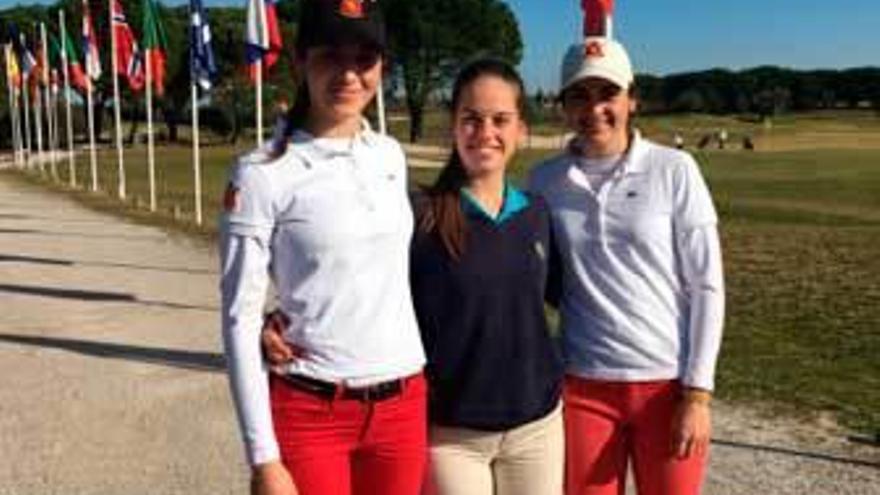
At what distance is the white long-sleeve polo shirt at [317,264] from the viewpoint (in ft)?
10.3

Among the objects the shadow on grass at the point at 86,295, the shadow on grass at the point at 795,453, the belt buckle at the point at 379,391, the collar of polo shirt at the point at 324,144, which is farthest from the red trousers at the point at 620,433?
the shadow on grass at the point at 86,295

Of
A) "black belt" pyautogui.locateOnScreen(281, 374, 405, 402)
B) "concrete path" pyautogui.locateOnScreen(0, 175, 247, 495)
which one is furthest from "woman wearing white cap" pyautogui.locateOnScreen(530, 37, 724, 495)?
"concrete path" pyautogui.locateOnScreen(0, 175, 247, 495)

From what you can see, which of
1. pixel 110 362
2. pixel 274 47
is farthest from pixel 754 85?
pixel 110 362

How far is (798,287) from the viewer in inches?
593

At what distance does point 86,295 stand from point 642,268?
39.2ft

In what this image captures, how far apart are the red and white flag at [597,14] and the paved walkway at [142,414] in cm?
284

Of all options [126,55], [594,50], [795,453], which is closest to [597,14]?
[795,453]

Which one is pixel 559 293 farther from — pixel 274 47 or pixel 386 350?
pixel 274 47

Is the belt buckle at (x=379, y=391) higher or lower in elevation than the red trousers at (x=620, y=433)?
higher

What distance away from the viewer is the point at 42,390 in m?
9.48

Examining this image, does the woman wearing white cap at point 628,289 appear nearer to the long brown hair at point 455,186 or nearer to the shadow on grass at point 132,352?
the long brown hair at point 455,186

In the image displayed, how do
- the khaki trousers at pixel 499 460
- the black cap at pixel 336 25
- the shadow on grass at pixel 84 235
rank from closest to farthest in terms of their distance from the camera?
the black cap at pixel 336 25 < the khaki trousers at pixel 499 460 < the shadow on grass at pixel 84 235

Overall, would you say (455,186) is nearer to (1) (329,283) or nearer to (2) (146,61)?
(1) (329,283)

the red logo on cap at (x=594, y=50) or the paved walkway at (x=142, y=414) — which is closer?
the red logo on cap at (x=594, y=50)
